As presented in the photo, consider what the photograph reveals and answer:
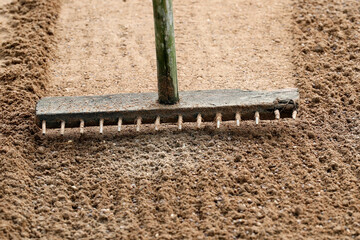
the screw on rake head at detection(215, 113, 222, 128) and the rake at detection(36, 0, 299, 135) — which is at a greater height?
the rake at detection(36, 0, 299, 135)

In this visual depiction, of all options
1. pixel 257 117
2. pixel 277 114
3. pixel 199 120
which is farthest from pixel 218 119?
pixel 277 114

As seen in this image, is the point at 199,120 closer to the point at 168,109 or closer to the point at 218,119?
the point at 218,119

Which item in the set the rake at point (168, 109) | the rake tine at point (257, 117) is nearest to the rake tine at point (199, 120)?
the rake at point (168, 109)

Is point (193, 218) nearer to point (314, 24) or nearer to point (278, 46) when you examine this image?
point (278, 46)

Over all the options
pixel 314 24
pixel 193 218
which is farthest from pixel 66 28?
pixel 193 218

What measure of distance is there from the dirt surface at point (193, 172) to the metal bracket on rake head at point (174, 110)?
0.16 m

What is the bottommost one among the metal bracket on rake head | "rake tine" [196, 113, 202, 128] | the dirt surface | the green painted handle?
the dirt surface

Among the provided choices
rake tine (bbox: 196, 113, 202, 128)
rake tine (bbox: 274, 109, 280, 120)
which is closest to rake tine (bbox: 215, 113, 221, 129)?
rake tine (bbox: 196, 113, 202, 128)

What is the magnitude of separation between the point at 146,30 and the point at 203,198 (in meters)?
2.62

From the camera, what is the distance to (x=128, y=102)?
15.0 ft

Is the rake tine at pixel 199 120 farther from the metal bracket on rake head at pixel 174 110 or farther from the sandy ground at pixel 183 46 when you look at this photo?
the sandy ground at pixel 183 46

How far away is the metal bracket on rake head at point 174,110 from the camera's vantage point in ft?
14.6

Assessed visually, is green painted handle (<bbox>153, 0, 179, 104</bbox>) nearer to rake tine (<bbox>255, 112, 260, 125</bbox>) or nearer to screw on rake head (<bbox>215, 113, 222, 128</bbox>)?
screw on rake head (<bbox>215, 113, 222, 128</bbox>)

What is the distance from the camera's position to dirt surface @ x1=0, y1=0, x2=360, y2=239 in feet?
12.4
